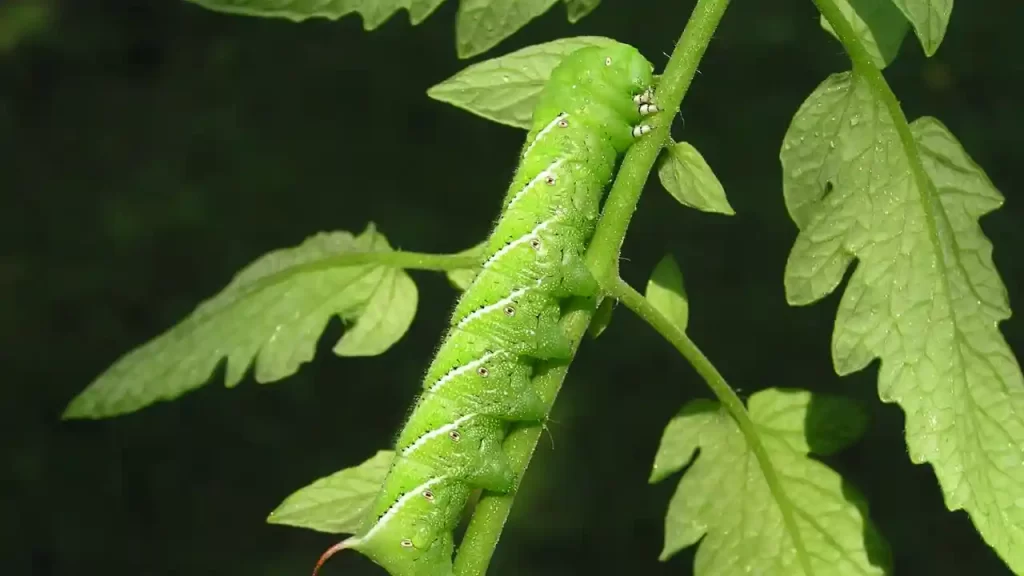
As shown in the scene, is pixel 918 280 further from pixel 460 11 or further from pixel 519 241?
pixel 460 11

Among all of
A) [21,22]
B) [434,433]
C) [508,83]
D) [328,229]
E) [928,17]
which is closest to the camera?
[928,17]

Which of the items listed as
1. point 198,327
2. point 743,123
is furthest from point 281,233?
point 198,327

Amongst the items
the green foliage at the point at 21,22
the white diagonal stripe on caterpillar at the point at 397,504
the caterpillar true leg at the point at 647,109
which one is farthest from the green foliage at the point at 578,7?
the green foliage at the point at 21,22

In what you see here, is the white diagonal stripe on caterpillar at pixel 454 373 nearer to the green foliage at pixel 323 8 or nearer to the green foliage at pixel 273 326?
the green foliage at pixel 273 326

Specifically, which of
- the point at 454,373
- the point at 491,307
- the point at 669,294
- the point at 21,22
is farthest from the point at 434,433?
the point at 21,22

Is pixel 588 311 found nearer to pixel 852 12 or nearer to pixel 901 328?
pixel 901 328
